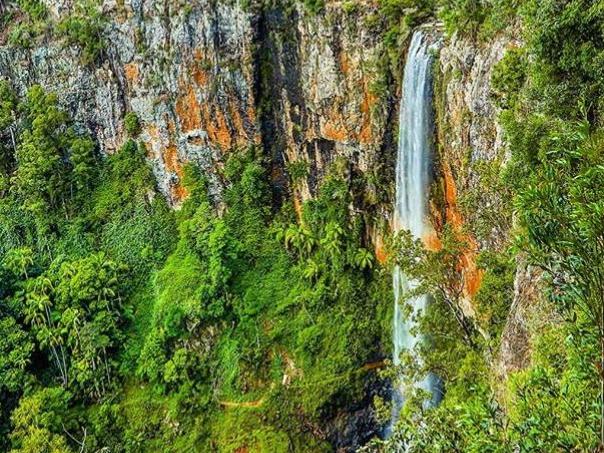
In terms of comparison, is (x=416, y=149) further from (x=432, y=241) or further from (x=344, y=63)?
(x=344, y=63)

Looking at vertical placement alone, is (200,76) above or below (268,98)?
above

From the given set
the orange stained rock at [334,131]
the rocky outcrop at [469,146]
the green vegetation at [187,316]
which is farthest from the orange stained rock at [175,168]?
the rocky outcrop at [469,146]

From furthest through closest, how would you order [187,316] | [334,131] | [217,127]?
1. [217,127]
2. [187,316]
3. [334,131]

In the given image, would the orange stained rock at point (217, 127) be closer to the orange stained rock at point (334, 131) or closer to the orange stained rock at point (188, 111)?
the orange stained rock at point (188, 111)

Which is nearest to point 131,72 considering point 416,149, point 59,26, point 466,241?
point 59,26

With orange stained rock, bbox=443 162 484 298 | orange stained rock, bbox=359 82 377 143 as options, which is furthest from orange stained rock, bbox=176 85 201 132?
orange stained rock, bbox=443 162 484 298

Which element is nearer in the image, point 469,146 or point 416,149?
point 469,146

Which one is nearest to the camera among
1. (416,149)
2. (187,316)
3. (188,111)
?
(416,149)

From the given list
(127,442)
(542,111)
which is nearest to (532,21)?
(542,111)
